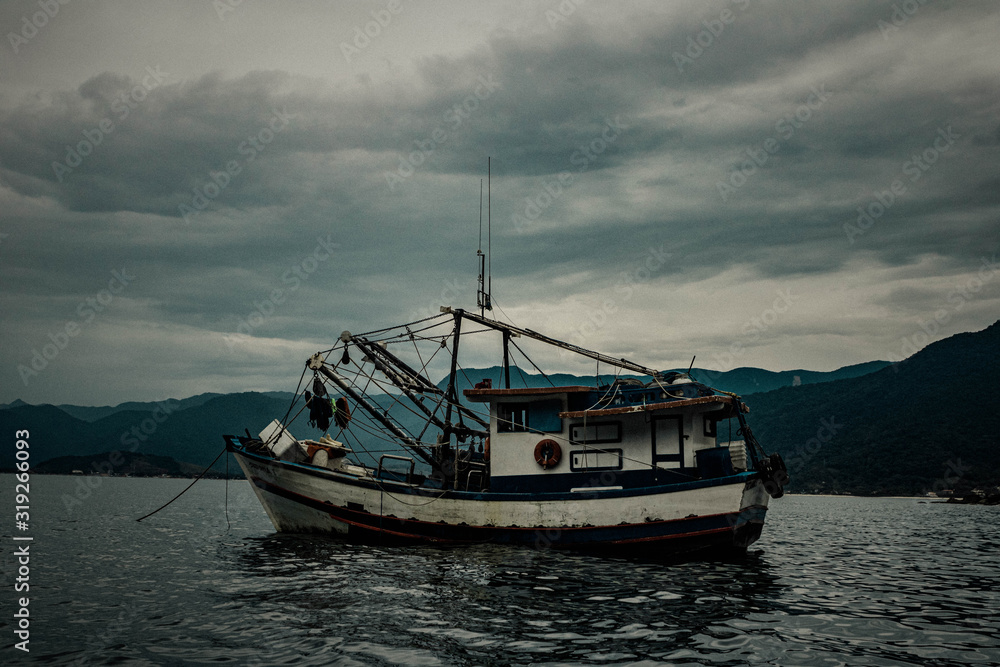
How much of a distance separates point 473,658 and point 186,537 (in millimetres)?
21950

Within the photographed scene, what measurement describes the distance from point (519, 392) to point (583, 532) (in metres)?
5.09

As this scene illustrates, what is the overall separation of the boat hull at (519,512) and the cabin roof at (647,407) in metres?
2.40

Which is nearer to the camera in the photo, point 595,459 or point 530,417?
point 595,459

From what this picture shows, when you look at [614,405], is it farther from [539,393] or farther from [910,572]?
[910,572]

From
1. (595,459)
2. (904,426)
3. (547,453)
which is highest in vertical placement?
(904,426)

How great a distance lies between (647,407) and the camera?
21.2 metres

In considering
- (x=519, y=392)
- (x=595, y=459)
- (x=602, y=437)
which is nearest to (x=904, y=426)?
(x=602, y=437)

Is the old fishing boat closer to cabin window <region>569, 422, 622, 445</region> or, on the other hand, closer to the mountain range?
cabin window <region>569, 422, 622, 445</region>

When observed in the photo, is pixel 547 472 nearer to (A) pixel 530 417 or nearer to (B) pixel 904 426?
(A) pixel 530 417

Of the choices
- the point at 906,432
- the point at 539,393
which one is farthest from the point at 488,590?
the point at 906,432

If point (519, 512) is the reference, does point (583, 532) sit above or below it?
below

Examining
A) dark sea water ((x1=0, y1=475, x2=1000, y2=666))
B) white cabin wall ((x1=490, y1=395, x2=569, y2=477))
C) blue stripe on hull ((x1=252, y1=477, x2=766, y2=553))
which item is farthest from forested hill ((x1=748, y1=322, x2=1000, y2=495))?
dark sea water ((x1=0, y1=475, x2=1000, y2=666))

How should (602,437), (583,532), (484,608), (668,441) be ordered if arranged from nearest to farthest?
(484,608) < (583,532) < (668,441) < (602,437)

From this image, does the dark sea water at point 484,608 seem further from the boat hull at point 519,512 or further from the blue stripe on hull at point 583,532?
the boat hull at point 519,512
